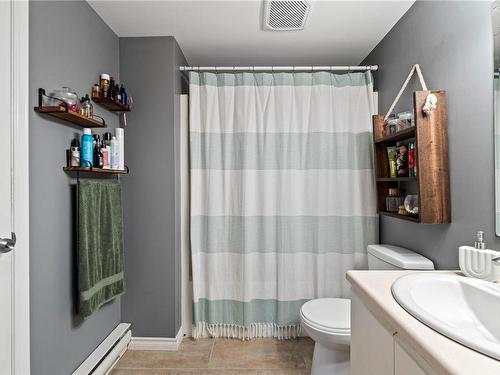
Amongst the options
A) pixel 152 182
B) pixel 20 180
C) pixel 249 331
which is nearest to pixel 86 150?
pixel 20 180

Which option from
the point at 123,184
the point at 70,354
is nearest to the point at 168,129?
the point at 123,184

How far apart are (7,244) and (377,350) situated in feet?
4.81

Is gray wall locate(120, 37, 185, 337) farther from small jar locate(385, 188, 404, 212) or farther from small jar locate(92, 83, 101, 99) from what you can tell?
small jar locate(385, 188, 404, 212)

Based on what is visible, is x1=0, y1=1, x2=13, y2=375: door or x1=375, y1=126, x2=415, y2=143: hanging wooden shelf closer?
x1=0, y1=1, x2=13, y2=375: door

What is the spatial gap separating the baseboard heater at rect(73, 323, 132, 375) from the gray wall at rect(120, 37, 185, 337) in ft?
0.45

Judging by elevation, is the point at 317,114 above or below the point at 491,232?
above

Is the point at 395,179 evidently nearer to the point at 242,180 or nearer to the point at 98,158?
the point at 242,180

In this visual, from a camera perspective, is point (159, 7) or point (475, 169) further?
point (159, 7)

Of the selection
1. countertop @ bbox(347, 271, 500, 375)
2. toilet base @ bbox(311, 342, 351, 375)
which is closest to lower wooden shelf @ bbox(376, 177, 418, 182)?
countertop @ bbox(347, 271, 500, 375)

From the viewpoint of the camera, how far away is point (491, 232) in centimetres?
122

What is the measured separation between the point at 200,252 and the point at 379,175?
144 centimetres

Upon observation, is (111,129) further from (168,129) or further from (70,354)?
(70,354)

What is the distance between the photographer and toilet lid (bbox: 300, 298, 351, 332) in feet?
5.38

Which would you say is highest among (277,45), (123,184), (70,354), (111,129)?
(277,45)
